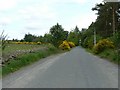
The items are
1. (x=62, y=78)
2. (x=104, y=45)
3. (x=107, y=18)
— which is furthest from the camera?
(x=107, y=18)

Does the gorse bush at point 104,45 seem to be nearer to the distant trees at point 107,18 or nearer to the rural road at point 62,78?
the distant trees at point 107,18

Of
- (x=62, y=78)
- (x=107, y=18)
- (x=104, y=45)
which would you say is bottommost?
(x=62, y=78)

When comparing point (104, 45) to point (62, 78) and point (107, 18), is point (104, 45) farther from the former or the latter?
point (62, 78)

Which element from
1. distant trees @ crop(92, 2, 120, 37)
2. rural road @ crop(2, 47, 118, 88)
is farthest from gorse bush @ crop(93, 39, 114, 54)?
rural road @ crop(2, 47, 118, 88)

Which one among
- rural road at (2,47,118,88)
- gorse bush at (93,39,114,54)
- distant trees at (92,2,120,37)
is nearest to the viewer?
rural road at (2,47,118,88)

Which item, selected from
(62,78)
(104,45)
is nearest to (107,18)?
(104,45)

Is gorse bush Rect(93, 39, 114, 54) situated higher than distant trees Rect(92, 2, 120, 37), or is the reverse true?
distant trees Rect(92, 2, 120, 37)

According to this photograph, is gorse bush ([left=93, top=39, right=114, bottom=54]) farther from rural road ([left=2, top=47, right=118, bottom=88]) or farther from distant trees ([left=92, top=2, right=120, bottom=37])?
rural road ([left=2, top=47, right=118, bottom=88])

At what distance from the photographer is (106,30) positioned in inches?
2936

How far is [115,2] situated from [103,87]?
50.1 meters

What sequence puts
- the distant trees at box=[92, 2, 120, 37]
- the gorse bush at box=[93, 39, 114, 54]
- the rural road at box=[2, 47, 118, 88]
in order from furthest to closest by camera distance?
the distant trees at box=[92, 2, 120, 37]
the gorse bush at box=[93, 39, 114, 54]
the rural road at box=[2, 47, 118, 88]

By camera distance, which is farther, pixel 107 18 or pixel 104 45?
pixel 107 18

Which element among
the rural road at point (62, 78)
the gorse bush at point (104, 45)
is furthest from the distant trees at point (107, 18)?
the rural road at point (62, 78)

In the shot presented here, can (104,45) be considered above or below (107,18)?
below
